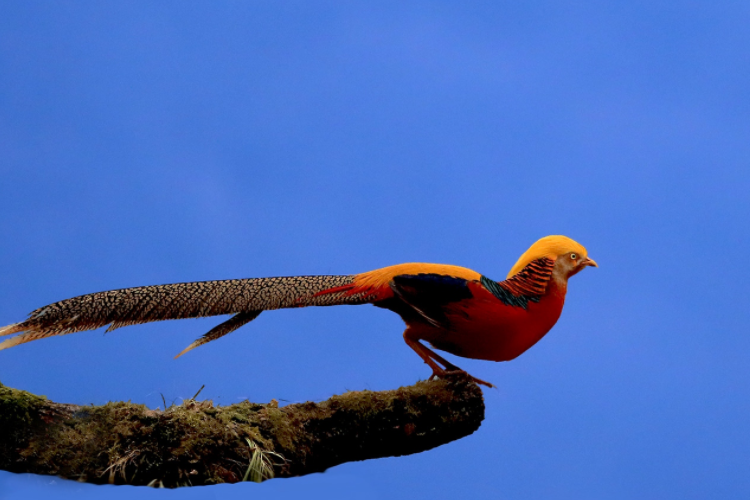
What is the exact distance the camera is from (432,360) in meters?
5.37

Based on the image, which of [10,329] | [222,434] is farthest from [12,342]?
[222,434]

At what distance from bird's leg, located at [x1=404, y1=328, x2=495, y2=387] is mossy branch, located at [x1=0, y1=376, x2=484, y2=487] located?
0.08m

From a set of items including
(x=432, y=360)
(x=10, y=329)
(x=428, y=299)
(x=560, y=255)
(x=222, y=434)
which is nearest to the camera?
(x=10, y=329)

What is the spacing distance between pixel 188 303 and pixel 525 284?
6.46 feet

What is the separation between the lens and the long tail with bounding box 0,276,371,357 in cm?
469

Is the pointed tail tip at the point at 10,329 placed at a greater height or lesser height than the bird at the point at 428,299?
lesser

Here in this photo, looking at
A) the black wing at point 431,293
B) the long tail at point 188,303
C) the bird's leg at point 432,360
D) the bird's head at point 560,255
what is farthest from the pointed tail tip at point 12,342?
the bird's head at point 560,255

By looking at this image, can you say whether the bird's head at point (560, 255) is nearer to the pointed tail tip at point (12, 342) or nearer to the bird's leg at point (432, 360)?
the bird's leg at point (432, 360)

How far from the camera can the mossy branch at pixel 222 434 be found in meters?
4.66

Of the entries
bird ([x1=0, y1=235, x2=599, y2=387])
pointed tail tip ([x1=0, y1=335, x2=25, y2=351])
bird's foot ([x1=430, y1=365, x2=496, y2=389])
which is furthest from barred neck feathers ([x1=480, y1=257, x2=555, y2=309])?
pointed tail tip ([x1=0, y1=335, x2=25, y2=351])

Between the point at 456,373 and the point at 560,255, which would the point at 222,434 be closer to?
the point at 456,373

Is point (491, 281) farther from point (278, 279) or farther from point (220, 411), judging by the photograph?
point (220, 411)

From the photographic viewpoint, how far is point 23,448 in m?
4.68

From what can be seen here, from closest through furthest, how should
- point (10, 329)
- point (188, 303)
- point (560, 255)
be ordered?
point (10, 329), point (188, 303), point (560, 255)
